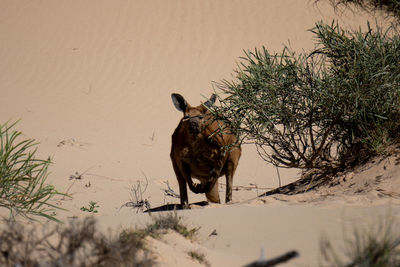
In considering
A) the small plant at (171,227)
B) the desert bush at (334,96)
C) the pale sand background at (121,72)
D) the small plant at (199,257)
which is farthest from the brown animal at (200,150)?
the small plant at (199,257)

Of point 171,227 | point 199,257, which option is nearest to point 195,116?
point 171,227

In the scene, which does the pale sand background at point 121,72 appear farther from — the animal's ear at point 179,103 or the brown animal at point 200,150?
the animal's ear at point 179,103

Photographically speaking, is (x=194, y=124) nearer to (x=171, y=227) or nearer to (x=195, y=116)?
(x=195, y=116)

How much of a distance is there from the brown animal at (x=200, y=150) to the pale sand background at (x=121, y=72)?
1.47m

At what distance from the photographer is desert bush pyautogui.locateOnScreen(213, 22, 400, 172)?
6.10 metres

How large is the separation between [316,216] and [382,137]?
2.51 m

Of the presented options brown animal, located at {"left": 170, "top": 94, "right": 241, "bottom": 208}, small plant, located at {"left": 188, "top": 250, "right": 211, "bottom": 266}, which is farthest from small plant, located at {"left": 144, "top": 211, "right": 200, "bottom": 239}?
brown animal, located at {"left": 170, "top": 94, "right": 241, "bottom": 208}

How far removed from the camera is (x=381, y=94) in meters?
6.17

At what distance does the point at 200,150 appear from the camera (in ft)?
24.2

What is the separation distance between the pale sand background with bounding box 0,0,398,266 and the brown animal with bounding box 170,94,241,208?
4.84 ft

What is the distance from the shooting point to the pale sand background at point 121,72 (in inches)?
461

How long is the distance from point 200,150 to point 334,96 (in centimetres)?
216

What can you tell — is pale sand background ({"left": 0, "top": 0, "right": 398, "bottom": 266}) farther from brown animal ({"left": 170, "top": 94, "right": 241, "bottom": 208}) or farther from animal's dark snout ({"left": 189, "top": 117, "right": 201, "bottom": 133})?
animal's dark snout ({"left": 189, "top": 117, "right": 201, "bottom": 133})

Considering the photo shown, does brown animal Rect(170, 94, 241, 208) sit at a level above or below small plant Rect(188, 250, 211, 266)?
above
